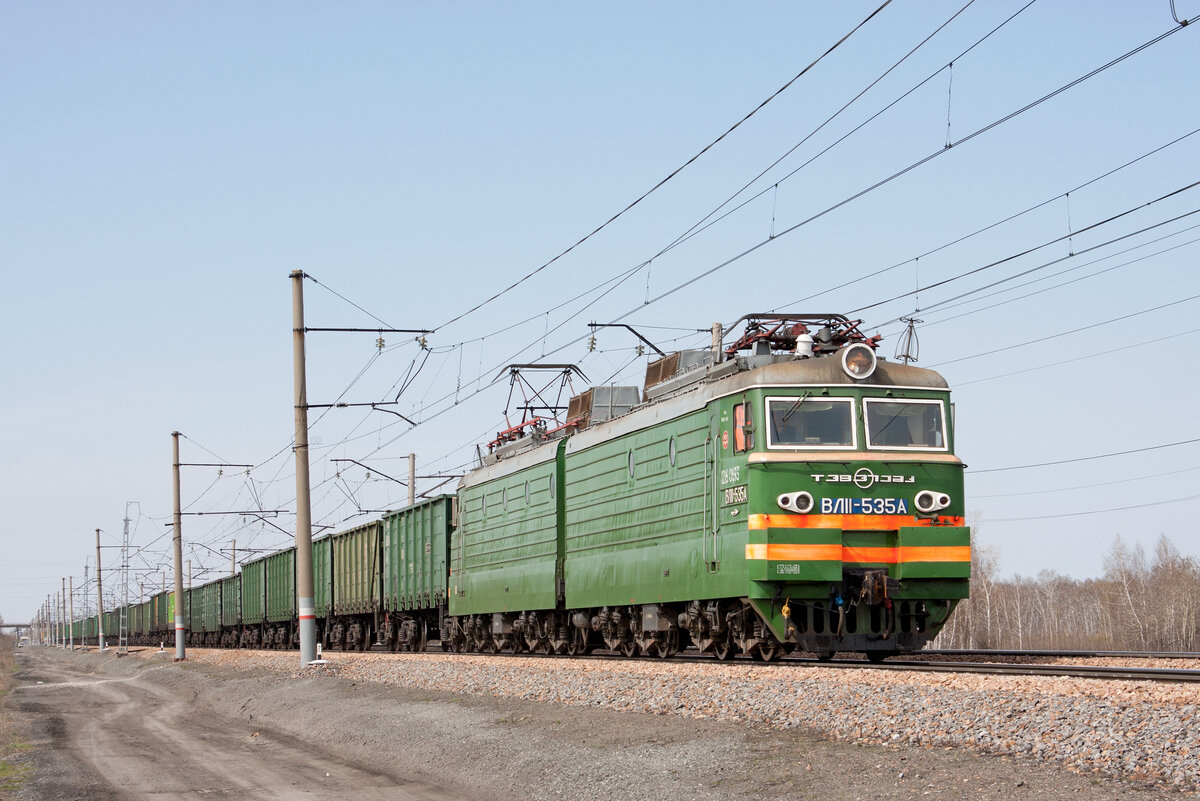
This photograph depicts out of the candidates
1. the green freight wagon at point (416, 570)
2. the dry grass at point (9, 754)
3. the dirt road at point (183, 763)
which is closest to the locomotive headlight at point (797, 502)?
the dirt road at point (183, 763)

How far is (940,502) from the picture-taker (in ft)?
55.4

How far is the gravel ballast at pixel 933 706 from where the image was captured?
901 centimetres

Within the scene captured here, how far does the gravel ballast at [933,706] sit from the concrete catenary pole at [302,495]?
10274mm

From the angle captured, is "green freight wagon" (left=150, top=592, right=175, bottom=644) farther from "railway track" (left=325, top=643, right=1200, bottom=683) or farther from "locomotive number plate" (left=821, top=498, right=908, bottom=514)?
"locomotive number plate" (left=821, top=498, right=908, bottom=514)

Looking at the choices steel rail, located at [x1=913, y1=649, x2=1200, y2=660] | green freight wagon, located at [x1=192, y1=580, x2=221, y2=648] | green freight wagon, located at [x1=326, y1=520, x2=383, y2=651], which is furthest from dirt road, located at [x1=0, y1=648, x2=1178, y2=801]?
green freight wagon, located at [x1=192, y1=580, x2=221, y2=648]

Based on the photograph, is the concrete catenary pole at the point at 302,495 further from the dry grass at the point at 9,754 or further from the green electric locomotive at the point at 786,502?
the green electric locomotive at the point at 786,502

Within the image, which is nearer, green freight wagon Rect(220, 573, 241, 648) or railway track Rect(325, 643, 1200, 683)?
railway track Rect(325, 643, 1200, 683)

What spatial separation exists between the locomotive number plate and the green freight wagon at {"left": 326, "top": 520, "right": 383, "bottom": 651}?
23.2 metres

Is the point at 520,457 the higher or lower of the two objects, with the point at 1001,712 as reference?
higher

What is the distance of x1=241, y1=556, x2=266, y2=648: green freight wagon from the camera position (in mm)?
54250

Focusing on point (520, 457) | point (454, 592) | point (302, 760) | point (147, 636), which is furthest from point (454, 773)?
point (147, 636)

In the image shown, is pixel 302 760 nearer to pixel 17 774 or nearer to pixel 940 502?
pixel 17 774

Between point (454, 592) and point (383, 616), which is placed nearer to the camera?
point (454, 592)

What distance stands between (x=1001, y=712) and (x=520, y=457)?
17.2 m
